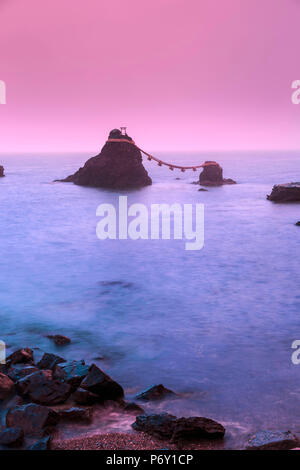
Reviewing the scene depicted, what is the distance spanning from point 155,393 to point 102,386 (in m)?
0.77

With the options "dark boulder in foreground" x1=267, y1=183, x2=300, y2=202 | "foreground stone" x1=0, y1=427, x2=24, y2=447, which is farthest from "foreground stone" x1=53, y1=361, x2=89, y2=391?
"dark boulder in foreground" x1=267, y1=183, x2=300, y2=202

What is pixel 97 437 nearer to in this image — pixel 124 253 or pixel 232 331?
pixel 232 331

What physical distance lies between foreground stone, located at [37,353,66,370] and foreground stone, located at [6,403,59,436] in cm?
155

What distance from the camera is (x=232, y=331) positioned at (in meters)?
9.55

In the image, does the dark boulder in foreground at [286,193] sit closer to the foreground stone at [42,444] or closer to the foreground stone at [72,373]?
the foreground stone at [72,373]

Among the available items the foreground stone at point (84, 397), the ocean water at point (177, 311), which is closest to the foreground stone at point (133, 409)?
the ocean water at point (177, 311)

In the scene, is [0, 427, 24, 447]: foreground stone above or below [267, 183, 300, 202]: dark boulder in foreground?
below

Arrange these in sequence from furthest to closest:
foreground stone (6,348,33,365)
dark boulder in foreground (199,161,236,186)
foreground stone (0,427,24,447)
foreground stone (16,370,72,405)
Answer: dark boulder in foreground (199,161,236,186) < foreground stone (6,348,33,365) < foreground stone (16,370,72,405) < foreground stone (0,427,24,447)

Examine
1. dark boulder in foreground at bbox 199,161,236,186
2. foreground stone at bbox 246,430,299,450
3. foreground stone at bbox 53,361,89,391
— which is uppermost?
dark boulder in foreground at bbox 199,161,236,186

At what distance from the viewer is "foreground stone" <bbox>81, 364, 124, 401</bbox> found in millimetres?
6504

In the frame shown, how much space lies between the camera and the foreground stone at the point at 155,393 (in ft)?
21.8

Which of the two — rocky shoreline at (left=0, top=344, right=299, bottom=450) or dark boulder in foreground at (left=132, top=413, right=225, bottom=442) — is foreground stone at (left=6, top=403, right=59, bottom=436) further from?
dark boulder in foreground at (left=132, top=413, right=225, bottom=442)
